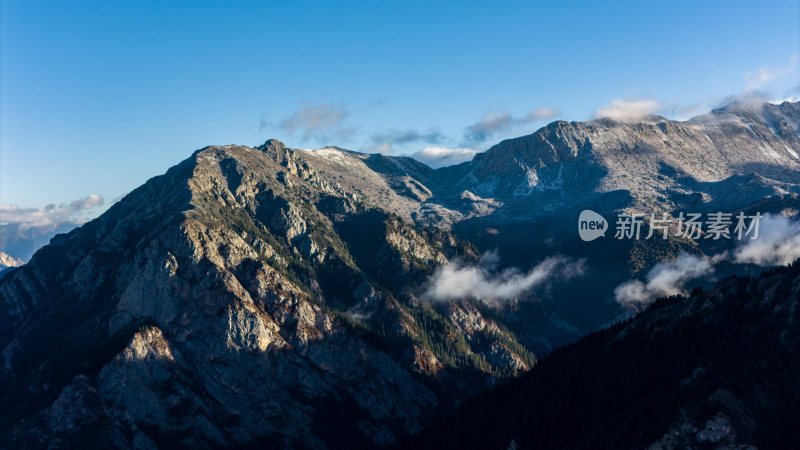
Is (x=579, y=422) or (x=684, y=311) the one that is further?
(x=684, y=311)

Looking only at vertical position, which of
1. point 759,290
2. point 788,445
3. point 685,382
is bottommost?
point 788,445

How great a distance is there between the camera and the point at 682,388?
147 meters

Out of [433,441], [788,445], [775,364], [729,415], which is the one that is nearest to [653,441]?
[729,415]

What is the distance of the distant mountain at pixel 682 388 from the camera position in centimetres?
13088

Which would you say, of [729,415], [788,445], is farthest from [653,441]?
[788,445]

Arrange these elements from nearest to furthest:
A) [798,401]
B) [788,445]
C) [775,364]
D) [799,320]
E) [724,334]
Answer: [788,445]
[798,401]
[775,364]
[799,320]
[724,334]

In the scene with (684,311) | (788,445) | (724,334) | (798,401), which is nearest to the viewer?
(788,445)

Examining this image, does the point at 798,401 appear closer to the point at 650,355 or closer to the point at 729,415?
the point at 729,415

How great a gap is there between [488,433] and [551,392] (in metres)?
24.1

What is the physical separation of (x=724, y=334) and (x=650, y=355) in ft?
71.6

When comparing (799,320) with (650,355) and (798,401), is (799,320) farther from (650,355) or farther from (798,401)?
(650,355)

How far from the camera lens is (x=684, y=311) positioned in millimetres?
190125

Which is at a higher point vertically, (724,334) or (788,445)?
(724,334)

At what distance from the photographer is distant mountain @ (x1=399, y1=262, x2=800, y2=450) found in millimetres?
130875
